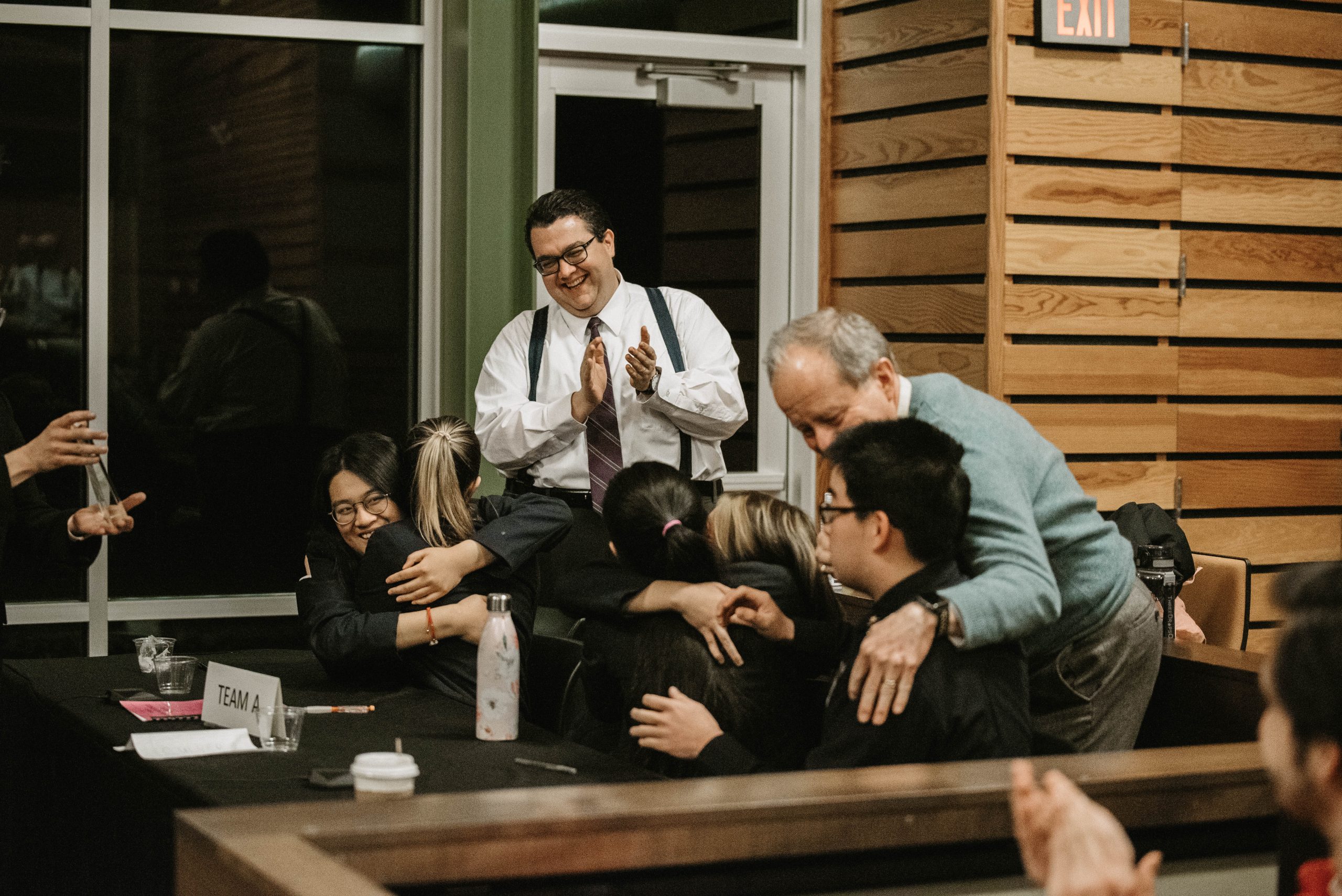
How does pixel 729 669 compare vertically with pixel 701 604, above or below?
below

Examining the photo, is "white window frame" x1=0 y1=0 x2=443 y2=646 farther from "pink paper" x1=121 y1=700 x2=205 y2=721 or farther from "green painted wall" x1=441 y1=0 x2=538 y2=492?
"pink paper" x1=121 y1=700 x2=205 y2=721

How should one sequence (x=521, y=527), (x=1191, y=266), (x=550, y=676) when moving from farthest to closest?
(x=1191, y=266)
(x=550, y=676)
(x=521, y=527)

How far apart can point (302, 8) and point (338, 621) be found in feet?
8.61

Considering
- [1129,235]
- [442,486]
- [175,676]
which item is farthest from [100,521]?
[1129,235]

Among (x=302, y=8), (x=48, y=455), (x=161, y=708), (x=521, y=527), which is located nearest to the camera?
(x=161, y=708)

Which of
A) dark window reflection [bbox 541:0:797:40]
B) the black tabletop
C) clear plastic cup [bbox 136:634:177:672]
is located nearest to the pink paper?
the black tabletop

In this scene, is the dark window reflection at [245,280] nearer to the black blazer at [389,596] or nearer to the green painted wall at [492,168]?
the green painted wall at [492,168]

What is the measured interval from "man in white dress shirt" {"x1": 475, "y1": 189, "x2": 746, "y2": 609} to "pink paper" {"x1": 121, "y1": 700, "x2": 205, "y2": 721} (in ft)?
3.84

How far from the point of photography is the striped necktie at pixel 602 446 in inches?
156

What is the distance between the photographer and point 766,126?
531 centimetres

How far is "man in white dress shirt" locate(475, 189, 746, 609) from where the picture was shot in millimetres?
3826

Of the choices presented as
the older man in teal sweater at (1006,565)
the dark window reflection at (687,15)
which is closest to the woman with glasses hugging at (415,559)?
the older man in teal sweater at (1006,565)

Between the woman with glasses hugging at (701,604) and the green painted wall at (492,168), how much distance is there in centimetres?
225

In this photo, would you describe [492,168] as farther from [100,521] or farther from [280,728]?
[280,728]
